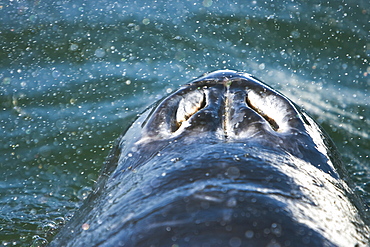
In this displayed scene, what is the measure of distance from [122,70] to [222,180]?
4537 millimetres

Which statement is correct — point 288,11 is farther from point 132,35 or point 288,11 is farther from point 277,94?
point 277,94

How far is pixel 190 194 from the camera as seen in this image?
2525 millimetres

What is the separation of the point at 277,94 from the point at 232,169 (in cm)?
92

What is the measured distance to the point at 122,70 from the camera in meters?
6.95

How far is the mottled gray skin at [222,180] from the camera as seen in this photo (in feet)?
7.64

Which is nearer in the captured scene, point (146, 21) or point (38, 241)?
point (38, 241)

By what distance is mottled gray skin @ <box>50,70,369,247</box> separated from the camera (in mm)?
2330

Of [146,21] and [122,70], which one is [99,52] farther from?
[146,21]

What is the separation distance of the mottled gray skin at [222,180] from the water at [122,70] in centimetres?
125

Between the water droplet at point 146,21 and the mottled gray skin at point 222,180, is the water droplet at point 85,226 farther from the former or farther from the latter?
the water droplet at point 146,21

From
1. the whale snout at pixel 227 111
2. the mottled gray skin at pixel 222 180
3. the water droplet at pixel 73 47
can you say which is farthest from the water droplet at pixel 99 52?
the whale snout at pixel 227 111

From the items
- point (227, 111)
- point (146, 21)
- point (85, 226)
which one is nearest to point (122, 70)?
point (146, 21)

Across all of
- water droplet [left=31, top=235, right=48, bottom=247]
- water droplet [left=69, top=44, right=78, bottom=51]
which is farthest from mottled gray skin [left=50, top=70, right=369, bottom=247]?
water droplet [left=69, top=44, right=78, bottom=51]

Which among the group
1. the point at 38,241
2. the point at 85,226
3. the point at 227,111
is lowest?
the point at 38,241
